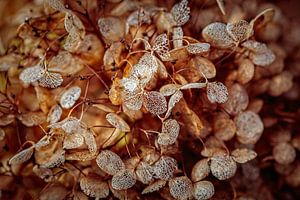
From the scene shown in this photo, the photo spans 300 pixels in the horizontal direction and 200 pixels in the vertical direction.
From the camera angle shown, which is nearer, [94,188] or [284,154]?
[94,188]

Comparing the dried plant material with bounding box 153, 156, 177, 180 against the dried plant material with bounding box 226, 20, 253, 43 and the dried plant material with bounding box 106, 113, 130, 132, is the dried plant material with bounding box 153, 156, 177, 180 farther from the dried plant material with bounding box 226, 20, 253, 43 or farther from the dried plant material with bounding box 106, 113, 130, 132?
the dried plant material with bounding box 226, 20, 253, 43

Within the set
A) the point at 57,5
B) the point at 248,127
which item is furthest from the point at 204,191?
the point at 57,5

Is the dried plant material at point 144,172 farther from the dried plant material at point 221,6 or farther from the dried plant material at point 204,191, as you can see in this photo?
the dried plant material at point 221,6

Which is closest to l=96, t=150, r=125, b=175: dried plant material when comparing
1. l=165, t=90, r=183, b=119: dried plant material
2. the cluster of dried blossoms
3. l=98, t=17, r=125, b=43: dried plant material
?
the cluster of dried blossoms

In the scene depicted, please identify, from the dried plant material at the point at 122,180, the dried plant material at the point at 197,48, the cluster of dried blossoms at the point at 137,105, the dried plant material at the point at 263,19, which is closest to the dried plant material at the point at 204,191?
the cluster of dried blossoms at the point at 137,105

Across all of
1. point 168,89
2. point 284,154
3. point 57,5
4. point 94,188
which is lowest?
point 284,154

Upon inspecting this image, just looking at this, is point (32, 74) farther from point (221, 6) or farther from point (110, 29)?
point (221, 6)

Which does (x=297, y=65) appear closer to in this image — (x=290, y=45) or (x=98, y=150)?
(x=290, y=45)
